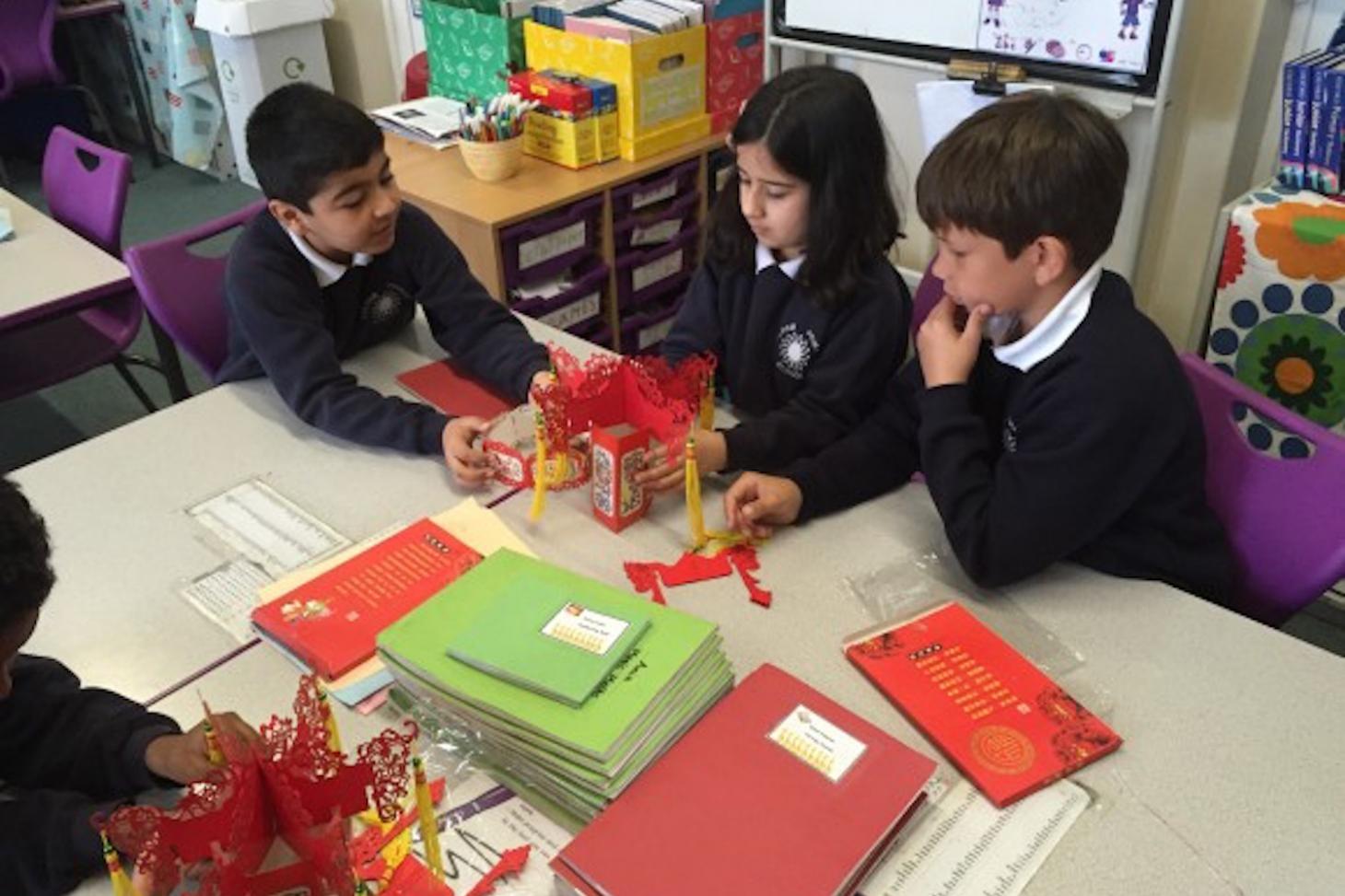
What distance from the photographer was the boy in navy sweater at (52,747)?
0.91 metres

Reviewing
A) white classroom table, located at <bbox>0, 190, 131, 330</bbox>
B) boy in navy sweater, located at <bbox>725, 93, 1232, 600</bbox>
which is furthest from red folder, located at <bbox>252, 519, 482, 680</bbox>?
white classroom table, located at <bbox>0, 190, 131, 330</bbox>

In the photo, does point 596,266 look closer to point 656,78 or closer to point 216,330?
point 656,78

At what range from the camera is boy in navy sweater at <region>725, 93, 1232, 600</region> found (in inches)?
47.2

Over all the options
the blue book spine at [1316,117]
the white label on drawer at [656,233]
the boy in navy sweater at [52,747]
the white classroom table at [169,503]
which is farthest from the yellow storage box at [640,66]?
the boy in navy sweater at [52,747]

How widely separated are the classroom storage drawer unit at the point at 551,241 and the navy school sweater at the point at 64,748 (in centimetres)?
167

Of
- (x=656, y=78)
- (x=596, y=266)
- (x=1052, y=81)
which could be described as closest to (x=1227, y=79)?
(x=1052, y=81)

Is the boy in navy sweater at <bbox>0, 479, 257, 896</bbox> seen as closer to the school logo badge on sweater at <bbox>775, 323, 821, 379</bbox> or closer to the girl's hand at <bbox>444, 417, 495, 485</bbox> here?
the girl's hand at <bbox>444, 417, 495, 485</bbox>

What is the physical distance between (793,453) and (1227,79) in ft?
5.38

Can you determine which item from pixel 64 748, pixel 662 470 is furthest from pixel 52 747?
pixel 662 470

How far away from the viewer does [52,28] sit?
4.52 m

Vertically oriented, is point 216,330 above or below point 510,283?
above

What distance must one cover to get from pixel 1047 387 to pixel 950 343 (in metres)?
0.14

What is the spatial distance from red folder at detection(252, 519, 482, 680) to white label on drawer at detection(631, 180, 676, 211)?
5.61 feet

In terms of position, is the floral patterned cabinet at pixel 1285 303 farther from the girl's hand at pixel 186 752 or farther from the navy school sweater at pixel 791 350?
the girl's hand at pixel 186 752
